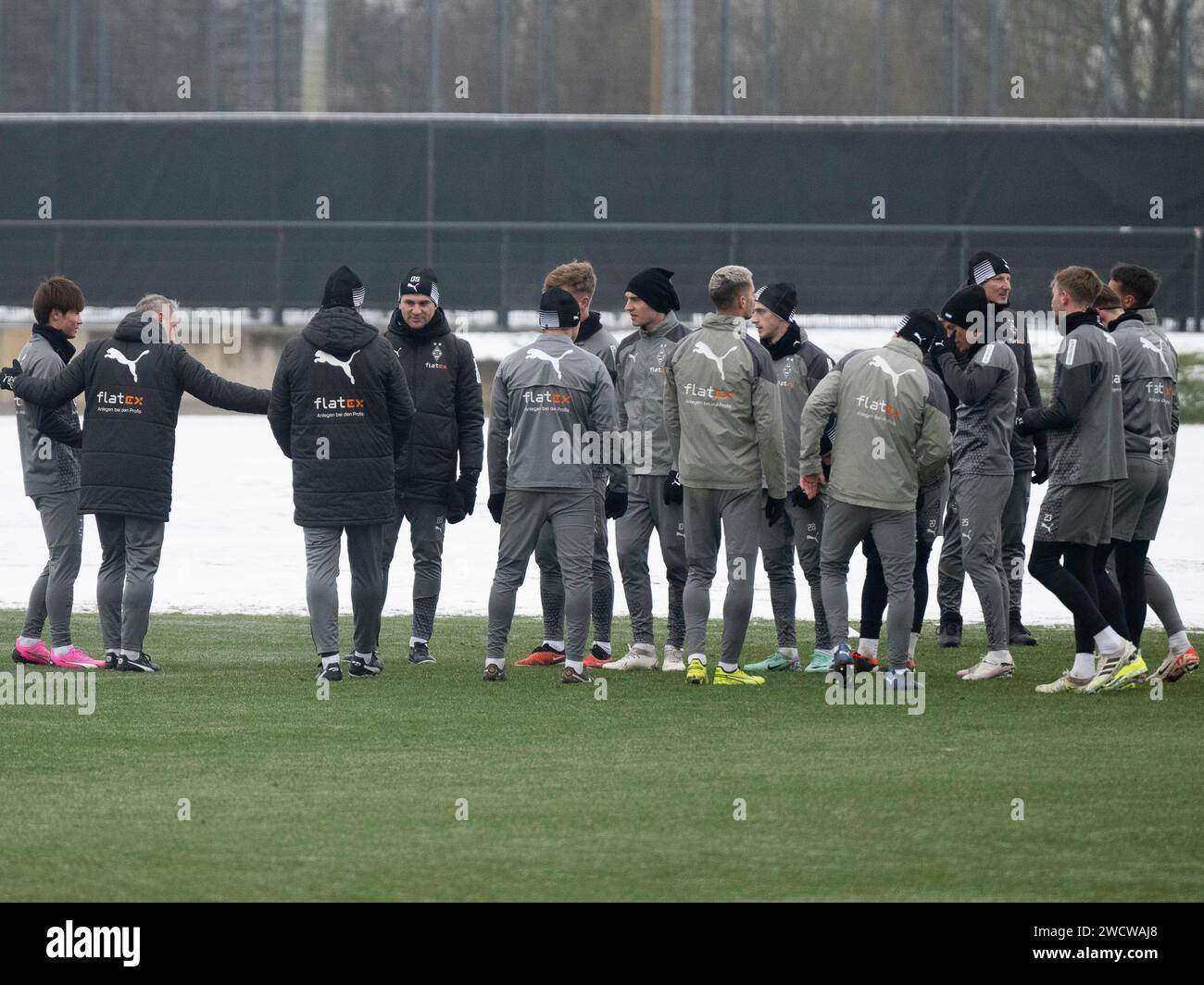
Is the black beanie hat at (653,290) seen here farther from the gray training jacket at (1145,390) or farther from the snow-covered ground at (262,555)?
the snow-covered ground at (262,555)

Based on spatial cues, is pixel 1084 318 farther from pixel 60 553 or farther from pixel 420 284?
pixel 60 553

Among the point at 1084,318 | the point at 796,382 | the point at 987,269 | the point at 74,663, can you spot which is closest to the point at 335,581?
the point at 74,663

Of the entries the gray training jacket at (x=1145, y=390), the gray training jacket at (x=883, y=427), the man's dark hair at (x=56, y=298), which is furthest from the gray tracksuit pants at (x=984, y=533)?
the man's dark hair at (x=56, y=298)

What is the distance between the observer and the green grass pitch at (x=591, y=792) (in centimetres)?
564

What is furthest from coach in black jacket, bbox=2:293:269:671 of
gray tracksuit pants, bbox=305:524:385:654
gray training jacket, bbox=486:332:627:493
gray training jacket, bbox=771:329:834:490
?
gray training jacket, bbox=771:329:834:490

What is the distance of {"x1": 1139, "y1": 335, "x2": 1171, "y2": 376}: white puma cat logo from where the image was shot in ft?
31.4

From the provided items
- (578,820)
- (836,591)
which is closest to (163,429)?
(836,591)

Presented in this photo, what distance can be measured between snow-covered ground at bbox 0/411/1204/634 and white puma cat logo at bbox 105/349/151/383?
2822 millimetres

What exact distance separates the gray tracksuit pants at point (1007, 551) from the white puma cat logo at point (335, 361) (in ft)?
13.1

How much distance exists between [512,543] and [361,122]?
78.5 ft

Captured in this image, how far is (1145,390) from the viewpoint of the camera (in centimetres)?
959

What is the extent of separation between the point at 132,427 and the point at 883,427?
12.7 feet

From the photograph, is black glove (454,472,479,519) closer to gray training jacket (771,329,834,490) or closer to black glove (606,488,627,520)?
black glove (606,488,627,520)

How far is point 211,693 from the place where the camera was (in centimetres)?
927
